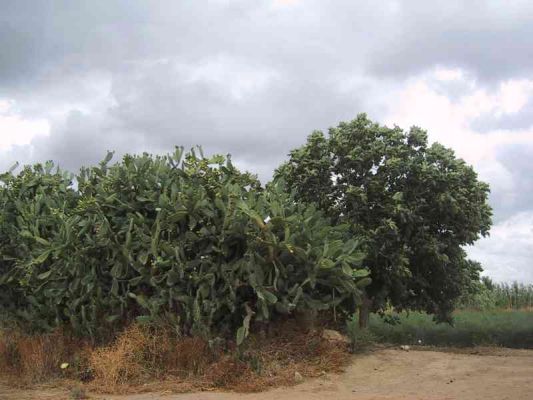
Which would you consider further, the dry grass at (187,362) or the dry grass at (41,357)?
the dry grass at (41,357)

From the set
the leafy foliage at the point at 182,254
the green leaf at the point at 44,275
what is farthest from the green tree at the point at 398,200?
the green leaf at the point at 44,275

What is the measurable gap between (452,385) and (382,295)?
3810 millimetres

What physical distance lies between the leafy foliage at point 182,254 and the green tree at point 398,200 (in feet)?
3.13

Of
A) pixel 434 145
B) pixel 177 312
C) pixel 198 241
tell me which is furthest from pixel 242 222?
pixel 434 145

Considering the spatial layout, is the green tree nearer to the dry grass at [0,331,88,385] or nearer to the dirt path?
the dirt path

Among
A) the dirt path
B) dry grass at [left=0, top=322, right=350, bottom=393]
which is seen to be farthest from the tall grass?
dry grass at [left=0, top=322, right=350, bottom=393]

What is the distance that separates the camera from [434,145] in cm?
1289

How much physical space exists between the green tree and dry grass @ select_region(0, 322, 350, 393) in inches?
104

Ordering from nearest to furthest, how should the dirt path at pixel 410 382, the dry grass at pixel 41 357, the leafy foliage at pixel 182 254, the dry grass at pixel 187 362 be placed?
the dirt path at pixel 410 382 → the dry grass at pixel 187 362 → the leafy foliage at pixel 182 254 → the dry grass at pixel 41 357

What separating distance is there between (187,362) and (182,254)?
1.80 meters

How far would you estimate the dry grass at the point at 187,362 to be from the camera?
9.54 metres

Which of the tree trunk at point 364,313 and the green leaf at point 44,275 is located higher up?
the green leaf at point 44,275

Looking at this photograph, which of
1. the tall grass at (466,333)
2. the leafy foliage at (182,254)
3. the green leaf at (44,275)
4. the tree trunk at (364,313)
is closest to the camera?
the leafy foliage at (182,254)

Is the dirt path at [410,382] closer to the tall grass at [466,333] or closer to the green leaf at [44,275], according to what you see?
the green leaf at [44,275]
